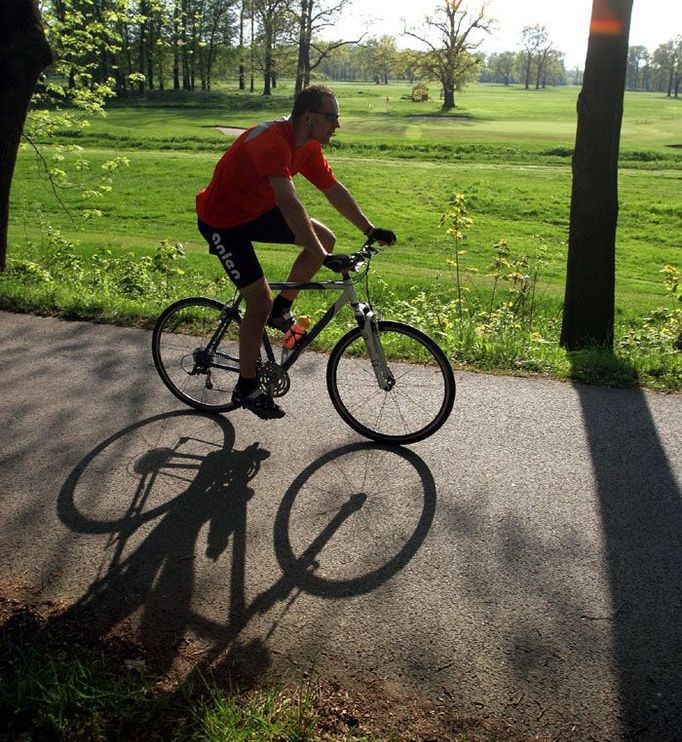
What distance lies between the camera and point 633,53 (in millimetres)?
178000

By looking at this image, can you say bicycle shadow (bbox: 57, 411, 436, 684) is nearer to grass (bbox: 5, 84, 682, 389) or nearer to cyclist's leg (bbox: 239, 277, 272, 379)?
cyclist's leg (bbox: 239, 277, 272, 379)

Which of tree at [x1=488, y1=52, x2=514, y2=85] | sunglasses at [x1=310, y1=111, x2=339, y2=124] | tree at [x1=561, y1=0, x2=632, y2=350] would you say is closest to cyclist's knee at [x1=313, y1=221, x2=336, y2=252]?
sunglasses at [x1=310, y1=111, x2=339, y2=124]

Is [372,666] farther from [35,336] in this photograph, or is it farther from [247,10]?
[247,10]

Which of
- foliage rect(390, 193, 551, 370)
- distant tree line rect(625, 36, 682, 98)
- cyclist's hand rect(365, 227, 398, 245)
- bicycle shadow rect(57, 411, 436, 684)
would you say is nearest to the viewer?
bicycle shadow rect(57, 411, 436, 684)

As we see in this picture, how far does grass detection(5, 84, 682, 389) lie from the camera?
10326mm

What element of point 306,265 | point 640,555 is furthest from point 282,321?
point 640,555

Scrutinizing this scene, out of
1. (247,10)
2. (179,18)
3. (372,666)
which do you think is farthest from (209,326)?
(247,10)

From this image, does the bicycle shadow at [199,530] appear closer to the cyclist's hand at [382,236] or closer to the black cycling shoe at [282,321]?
the black cycling shoe at [282,321]

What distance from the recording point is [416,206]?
22.5m

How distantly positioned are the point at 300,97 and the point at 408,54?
193ft

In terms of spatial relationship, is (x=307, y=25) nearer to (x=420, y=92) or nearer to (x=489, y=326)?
(x=420, y=92)

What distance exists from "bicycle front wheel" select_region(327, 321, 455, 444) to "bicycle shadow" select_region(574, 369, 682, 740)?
103cm

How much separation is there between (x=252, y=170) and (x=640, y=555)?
2949mm

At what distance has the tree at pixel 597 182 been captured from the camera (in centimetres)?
705
